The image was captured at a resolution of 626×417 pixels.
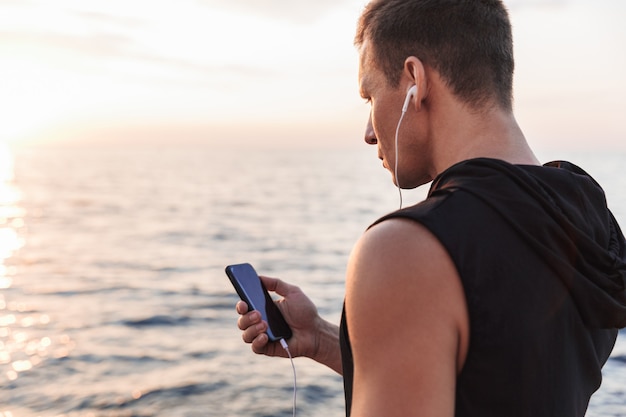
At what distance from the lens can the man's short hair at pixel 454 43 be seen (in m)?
2.05

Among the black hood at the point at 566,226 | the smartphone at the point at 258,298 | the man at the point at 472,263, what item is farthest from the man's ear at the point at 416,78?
the smartphone at the point at 258,298

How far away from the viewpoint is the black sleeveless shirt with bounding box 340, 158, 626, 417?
1634mm

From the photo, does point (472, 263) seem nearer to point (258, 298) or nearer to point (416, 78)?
point (416, 78)

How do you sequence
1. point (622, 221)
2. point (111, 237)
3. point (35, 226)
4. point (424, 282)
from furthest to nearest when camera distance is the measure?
point (35, 226) < point (622, 221) < point (111, 237) < point (424, 282)

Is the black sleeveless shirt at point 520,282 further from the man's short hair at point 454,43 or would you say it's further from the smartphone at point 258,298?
the smartphone at point 258,298

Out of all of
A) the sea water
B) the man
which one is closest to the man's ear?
the man

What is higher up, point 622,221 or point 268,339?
point 268,339

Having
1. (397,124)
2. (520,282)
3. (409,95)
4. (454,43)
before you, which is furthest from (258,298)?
(520,282)

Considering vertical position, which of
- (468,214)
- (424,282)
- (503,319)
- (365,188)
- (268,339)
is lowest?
(365,188)

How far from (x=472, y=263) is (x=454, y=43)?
0.76 metres

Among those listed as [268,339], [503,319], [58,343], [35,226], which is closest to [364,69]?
[503,319]

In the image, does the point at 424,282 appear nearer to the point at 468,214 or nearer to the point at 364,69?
the point at 468,214

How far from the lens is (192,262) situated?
16.8 m

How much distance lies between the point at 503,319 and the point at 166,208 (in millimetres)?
31738
